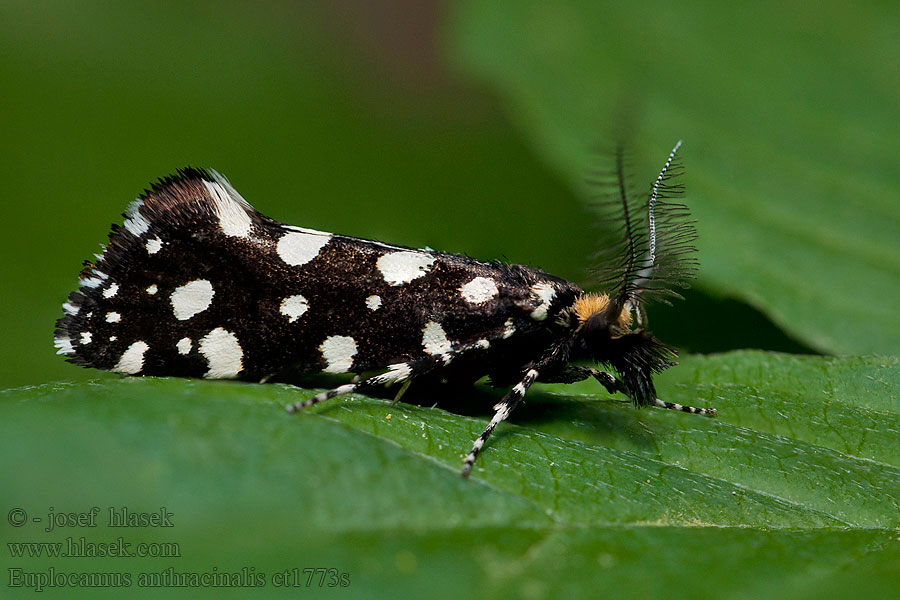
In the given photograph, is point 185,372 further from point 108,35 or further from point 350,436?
point 108,35

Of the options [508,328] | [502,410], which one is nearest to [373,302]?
[508,328]

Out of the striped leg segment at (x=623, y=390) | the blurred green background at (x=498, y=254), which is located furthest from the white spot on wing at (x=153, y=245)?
the striped leg segment at (x=623, y=390)

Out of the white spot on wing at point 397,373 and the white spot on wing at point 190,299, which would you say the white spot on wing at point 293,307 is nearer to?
the white spot on wing at point 190,299

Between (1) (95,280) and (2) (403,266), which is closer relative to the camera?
(1) (95,280)

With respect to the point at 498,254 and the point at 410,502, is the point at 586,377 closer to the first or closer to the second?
the point at 498,254

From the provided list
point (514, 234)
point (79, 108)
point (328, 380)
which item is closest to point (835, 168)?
point (514, 234)

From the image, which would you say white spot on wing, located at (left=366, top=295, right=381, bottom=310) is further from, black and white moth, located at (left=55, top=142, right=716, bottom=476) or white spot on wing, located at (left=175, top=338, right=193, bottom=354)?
white spot on wing, located at (left=175, top=338, right=193, bottom=354)

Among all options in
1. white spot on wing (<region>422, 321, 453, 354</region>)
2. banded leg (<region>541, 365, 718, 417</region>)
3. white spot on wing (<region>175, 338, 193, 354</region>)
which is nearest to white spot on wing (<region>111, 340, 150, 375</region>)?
white spot on wing (<region>175, 338, 193, 354</region>)
